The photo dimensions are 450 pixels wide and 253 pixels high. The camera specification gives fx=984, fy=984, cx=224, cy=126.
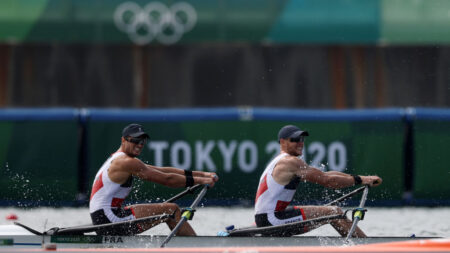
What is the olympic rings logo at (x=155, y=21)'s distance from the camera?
19031 millimetres

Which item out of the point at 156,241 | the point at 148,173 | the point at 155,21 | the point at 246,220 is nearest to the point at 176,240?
the point at 156,241

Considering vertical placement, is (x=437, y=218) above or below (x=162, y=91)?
below

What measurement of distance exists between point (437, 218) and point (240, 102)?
249 inches

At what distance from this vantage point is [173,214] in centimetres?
930

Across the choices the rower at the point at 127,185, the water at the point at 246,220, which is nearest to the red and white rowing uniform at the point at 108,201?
the rower at the point at 127,185

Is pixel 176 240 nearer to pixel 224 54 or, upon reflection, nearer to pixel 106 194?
pixel 106 194

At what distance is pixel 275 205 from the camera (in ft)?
30.5

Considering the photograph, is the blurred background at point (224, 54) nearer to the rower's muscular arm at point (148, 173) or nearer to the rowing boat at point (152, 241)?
the rower's muscular arm at point (148, 173)

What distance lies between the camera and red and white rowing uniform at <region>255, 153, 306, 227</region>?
930 cm

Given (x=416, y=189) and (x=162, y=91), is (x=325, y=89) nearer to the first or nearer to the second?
(x=162, y=91)

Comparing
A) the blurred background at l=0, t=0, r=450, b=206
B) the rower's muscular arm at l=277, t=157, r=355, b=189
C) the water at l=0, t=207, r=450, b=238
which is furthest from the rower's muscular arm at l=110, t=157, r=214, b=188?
the blurred background at l=0, t=0, r=450, b=206

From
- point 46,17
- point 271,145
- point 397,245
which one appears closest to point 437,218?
point 271,145

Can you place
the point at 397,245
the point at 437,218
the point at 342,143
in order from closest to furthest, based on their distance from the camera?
the point at 397,245 → the point at 437,218 → the point at 342,143

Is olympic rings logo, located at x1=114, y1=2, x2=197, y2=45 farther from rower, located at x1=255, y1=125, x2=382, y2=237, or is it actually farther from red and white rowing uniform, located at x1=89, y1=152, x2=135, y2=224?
rower, located at x1=255, y1=125, x2=382, y2=237
